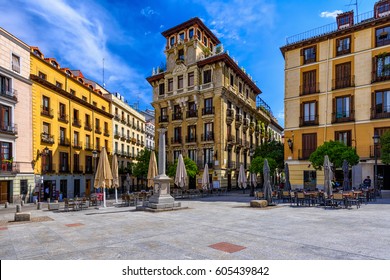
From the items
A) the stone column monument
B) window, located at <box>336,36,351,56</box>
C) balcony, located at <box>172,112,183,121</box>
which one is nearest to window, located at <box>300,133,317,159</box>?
window, located at <box>336,36,351,56</box>

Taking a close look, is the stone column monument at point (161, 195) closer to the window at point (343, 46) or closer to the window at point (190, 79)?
the window at point (343, 46)

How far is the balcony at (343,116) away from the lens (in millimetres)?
26141

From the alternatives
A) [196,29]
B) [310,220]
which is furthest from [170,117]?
[310,220]

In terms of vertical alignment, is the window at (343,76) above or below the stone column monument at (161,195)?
above

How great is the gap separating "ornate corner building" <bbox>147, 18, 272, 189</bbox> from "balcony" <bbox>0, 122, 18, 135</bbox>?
19.1 m

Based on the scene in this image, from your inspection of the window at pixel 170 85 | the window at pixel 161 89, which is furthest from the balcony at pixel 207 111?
the window at pixel 161 89

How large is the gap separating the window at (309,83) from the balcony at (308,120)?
8.42 ft

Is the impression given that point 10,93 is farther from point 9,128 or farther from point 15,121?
point 9,128

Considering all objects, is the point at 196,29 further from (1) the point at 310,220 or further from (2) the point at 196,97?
(1) the point at 310,220

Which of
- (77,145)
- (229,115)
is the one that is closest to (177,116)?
(229,115)

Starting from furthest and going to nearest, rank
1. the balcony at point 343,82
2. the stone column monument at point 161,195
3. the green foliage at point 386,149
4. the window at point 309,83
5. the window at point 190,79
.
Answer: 1. the window at point 190,79
2. the window at point 309,83
3. the balcony at point 343,82
4. the green foliage at point 386,149
5. the stone column monument at point 161,195

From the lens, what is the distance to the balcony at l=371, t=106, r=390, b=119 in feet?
80.7

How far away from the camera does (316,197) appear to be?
16422mm

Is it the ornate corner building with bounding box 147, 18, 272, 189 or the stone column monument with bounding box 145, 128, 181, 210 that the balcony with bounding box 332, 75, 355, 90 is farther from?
the stone column monument with bounding box 145, 128, 181, 210
